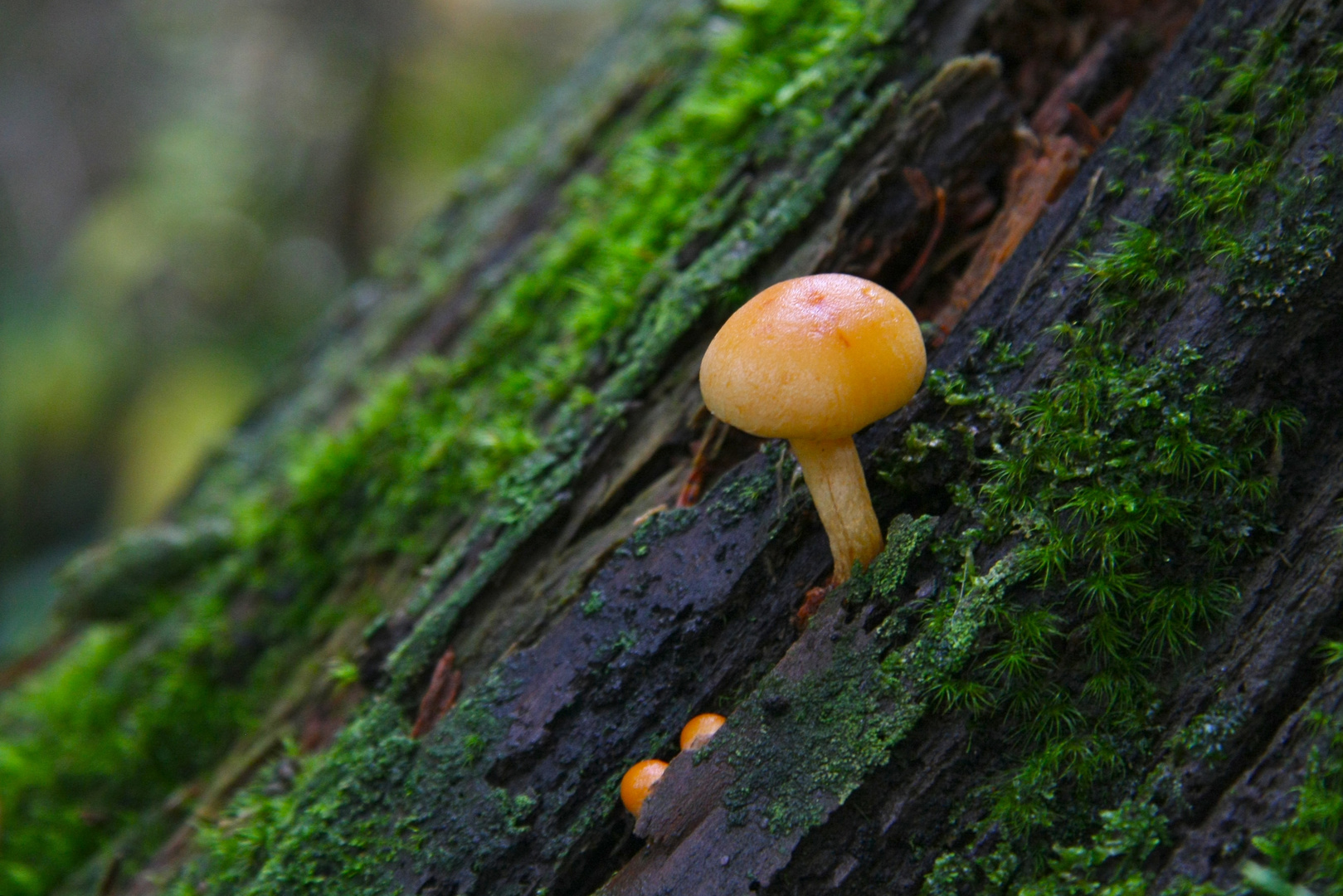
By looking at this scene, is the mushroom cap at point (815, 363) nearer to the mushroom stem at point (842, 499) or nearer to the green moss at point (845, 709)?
the mushroom stem at point (842, 499)

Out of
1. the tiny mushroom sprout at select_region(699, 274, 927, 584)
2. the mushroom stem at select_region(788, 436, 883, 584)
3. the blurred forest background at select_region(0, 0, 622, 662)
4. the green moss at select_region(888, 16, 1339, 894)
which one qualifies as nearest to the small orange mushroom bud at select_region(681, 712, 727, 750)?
the mushroom stem at select_region(788, 436, 883, 584)

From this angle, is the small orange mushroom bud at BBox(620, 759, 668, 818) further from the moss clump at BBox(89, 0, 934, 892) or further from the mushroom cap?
the mushroom cap

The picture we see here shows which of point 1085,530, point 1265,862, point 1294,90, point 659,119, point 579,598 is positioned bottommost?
point 1265,862

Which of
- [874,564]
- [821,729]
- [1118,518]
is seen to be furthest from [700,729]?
[1118,518]

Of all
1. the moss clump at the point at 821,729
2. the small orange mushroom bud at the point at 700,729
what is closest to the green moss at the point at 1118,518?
A: the moss clump at the point at 821,729

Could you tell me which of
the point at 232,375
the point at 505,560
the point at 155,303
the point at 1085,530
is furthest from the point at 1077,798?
the point at 155,303

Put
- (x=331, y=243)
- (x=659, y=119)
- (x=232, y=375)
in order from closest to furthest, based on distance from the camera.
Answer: (x=659, y=119), (x=232, y=375), (x=331, y=243)

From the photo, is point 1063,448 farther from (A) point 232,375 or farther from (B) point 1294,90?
(A) point 232,375
